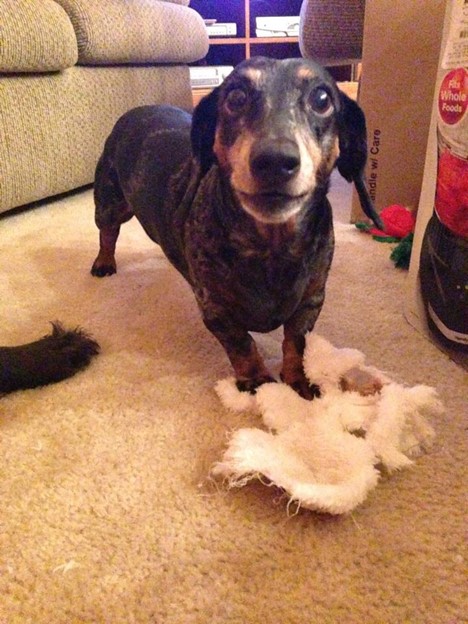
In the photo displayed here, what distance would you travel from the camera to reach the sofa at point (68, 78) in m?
2.00

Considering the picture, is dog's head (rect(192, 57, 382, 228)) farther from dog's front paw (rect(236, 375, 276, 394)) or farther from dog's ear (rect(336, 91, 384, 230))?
dog's front paw (rect(236, 375, 276, 394))

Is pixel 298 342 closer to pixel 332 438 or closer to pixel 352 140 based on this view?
pixel 332 438

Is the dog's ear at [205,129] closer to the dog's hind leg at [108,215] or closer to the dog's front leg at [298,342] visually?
the dog's front leg at [298,342]

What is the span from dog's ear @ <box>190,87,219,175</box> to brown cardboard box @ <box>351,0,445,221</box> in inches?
37.5

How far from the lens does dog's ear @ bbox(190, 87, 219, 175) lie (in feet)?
3.52

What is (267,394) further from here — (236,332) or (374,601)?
(374,601)

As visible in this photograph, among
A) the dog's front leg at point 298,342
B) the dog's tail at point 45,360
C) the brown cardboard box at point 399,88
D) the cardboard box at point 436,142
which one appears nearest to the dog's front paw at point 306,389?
the dog's front leg at point 298,342

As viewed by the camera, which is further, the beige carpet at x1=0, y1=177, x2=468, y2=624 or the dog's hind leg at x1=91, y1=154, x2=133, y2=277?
the dog's hind leg at x1=91, y1=154, x2=133, y2=277

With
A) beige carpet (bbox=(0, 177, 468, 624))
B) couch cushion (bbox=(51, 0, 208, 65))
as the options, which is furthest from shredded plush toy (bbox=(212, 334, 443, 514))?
couch cushion (bbox=(51, 0, 208, 65))

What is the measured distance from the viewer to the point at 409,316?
4.14ft

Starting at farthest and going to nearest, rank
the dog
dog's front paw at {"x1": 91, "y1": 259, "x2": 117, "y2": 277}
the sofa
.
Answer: the sofa, dog's front paw at {"x1": 91, "y1": 259, "x2": 117, "y2": 277}, the dog

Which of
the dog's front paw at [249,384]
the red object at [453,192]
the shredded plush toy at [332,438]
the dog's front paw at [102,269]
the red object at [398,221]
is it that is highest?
the red object at [453,192]

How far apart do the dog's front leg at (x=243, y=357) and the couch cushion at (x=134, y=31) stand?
1843 mm

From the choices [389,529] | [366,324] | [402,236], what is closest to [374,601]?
[389,529]
